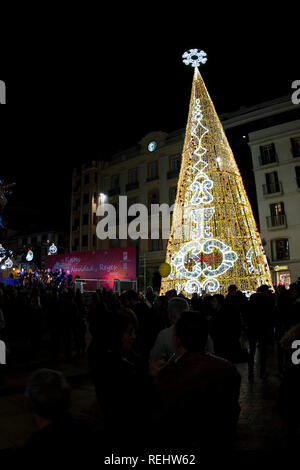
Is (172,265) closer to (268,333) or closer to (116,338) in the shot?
(268,333)

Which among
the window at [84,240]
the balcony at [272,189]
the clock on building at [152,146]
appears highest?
the clock on building at [152,146]

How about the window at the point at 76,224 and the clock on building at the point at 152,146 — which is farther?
the window at the point at 76,224

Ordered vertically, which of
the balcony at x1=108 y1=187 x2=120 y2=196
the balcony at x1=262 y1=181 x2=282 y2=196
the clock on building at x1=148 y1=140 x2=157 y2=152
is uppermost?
the clock on building at x1=148 y1=140 x2=157 y2=152

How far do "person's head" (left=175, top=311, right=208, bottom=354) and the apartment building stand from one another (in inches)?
922

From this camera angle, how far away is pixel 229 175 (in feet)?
38.3

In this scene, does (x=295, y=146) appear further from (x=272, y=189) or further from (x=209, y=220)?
(x=209, y=220)

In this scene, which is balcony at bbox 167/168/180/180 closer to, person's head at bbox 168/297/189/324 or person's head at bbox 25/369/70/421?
person's head at bbox 168/297/189/324

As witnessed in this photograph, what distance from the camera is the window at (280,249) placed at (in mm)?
24203

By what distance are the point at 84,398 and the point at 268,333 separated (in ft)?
12.2

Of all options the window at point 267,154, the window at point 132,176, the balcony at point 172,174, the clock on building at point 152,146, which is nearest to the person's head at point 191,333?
the window at point 267,154

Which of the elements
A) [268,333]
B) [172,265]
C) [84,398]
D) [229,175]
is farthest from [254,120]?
[84,398]

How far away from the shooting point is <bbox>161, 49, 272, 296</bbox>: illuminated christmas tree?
1099 cm

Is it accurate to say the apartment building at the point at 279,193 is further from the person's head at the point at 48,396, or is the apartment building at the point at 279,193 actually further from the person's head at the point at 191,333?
the person's head at the point at 48,396

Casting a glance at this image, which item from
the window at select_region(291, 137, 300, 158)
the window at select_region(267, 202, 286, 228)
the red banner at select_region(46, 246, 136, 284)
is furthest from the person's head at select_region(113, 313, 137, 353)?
the window at select_region(291, 137, 300, 158)
